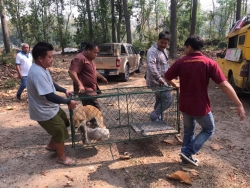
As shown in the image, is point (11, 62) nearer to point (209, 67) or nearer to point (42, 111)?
point (42, 111)

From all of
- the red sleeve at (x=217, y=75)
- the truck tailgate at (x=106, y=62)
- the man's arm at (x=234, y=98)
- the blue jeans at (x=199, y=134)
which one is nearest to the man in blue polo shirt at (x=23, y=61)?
the truck tailgate at (x=106, y=62)

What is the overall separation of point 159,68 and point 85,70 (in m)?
1.25

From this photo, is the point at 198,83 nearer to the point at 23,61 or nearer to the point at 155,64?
the point at 155,64

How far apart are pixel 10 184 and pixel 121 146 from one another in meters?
1.71

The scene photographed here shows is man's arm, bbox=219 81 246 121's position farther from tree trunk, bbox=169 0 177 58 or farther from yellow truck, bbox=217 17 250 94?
tree trunk, bbox=169 0 177 58

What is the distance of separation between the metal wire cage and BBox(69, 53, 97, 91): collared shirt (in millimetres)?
189

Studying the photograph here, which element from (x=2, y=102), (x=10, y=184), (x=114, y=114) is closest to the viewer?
(x=10, y=184)

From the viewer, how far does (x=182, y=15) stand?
3192 centimetres

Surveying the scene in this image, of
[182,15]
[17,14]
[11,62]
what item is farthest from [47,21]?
[182,15]

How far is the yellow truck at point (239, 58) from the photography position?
230 inches

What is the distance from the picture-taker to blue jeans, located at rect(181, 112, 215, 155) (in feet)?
9.82

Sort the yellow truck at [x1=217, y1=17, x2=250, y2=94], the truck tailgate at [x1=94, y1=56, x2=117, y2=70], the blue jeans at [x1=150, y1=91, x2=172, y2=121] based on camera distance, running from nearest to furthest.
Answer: the blue jeans at [x1=150, y1=91, x2=172, y2=121]
the yellow truck at [x1=217, y1=17, x2=250, y2=94]
the truck tailgate at [x1=94, y1=56, x2=117, y2=70]

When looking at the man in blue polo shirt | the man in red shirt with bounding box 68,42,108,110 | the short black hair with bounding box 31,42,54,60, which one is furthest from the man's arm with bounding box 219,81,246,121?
the man in blue polo shirt

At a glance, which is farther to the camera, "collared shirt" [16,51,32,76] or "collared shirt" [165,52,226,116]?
"collared shirt" [16,51,32,76]
